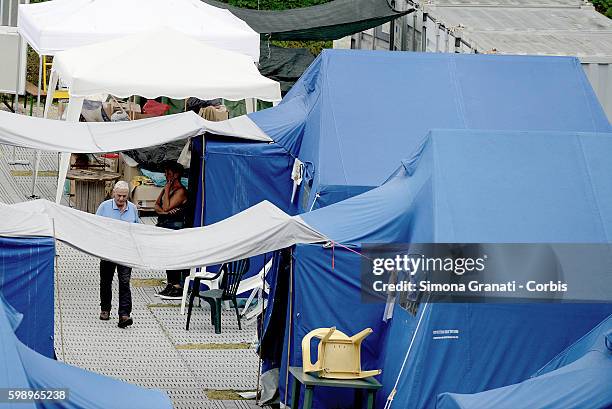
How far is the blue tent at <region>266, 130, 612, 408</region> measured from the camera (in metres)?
12.5

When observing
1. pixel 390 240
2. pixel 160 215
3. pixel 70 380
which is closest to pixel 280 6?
pixel 160 215

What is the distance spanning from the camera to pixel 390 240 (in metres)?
13.2

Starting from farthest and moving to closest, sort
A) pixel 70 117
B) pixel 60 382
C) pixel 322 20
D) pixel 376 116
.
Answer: pixel 322 20 → pixel 70 117 → pixel 376 116 → pixel 60 382

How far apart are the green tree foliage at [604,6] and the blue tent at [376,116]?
430 inches

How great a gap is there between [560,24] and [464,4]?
5.31 feet

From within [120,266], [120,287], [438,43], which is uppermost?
[438,43]

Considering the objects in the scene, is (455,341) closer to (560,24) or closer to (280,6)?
(560,24)

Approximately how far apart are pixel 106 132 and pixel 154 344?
121 inches

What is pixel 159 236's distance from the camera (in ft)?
42.9

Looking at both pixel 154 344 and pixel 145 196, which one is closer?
pixel 154 344

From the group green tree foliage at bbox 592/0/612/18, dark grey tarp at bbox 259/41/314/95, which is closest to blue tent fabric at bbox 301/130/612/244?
dark grey tarp at bbox 259/41/314/95

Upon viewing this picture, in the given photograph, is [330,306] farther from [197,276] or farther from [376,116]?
[197,276]

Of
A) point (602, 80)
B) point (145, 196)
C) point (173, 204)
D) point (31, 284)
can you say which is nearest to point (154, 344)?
point (173, 204)

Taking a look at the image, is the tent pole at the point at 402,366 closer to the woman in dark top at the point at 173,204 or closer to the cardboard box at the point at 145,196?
the woman in dark top at the point at 173,204
